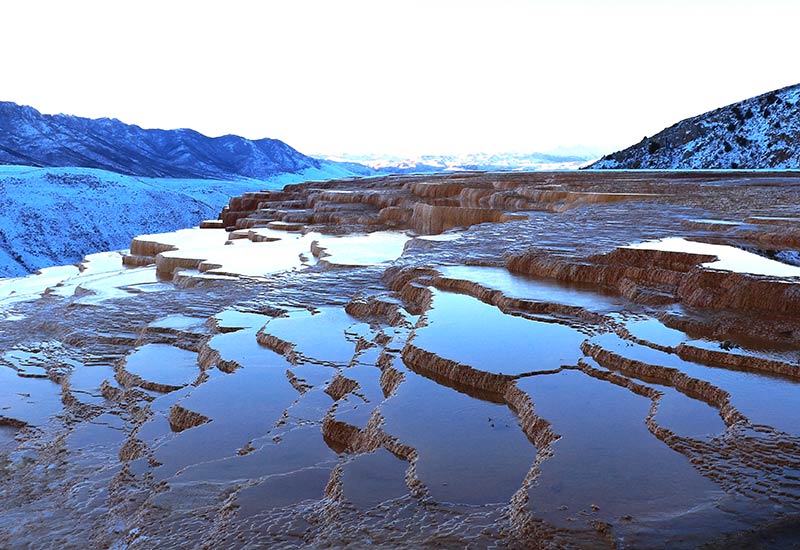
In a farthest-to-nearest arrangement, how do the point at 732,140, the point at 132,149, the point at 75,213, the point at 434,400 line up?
the point at 132,149 → the point at 75,213 → the point at 732,140 → the point at 434,400

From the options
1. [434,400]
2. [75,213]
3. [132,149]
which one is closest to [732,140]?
[75,213]

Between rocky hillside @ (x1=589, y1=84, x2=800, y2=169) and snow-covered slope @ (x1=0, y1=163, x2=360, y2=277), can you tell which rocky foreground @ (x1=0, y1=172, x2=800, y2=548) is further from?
rocky hillside @ (x1=589, y1=84, x2=800, y2=169)

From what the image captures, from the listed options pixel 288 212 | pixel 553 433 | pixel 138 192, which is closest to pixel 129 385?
pixel 553 433

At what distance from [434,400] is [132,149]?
4578 inches

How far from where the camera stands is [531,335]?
19.5 feet

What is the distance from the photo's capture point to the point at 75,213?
55.2 meters

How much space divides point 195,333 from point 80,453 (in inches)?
103

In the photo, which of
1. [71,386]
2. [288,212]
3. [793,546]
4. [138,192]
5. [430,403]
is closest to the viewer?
[793,546]

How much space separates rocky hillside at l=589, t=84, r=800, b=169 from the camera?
141ft

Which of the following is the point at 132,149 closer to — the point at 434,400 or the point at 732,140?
the point at 732,140

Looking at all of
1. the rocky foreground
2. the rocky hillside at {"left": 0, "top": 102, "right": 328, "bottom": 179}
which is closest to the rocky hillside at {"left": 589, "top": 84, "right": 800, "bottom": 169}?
the rocky foreground

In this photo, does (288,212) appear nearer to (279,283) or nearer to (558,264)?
(279,283)

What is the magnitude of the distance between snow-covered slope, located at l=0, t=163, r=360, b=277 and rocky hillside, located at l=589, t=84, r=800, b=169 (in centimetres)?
3313

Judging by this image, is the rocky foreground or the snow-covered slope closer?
the rocky foreground
